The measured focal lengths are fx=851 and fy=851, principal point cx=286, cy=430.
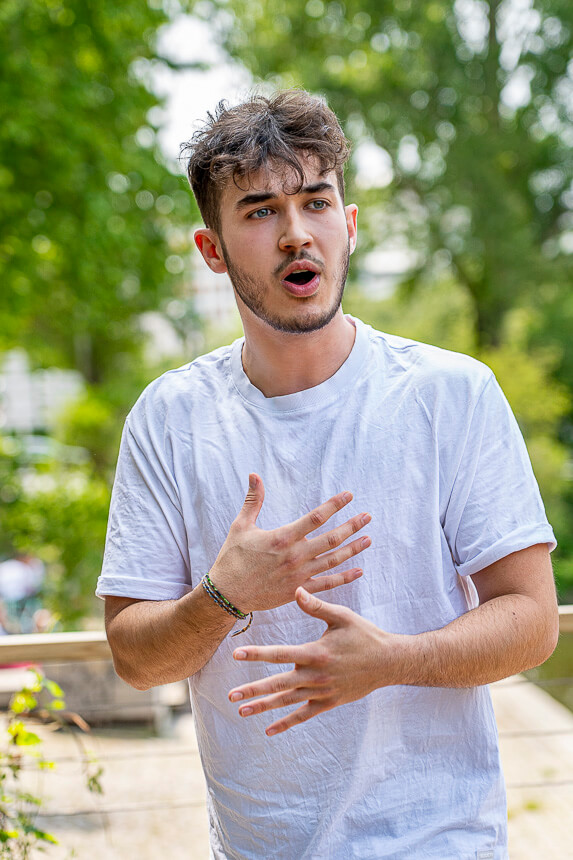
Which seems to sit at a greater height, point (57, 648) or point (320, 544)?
point (320, 544)

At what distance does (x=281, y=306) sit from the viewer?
1357 mm

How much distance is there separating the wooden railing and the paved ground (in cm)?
48

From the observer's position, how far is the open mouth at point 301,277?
1348 mm

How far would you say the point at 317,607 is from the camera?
1081 millimetres

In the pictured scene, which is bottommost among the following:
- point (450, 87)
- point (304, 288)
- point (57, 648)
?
point (57, 648)

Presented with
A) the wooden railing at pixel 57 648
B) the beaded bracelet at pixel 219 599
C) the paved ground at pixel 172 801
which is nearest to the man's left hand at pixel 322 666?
the beaded bracelet at pixel 219 599

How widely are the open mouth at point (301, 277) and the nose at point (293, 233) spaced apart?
0.04 m

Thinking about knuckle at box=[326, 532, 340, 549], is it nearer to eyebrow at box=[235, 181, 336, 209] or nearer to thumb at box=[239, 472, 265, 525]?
thumb at box=[239, 472, 265, 525]

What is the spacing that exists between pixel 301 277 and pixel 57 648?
53.6 inches

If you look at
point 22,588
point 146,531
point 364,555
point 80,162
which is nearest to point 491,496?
point 364,555

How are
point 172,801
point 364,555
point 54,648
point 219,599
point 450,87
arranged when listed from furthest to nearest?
point 450,87 → point 172,801 → point 54,648 → point 364,555 → point 219,599

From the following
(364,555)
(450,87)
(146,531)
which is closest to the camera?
(364,555)

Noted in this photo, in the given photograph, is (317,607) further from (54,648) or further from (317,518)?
(54,648)

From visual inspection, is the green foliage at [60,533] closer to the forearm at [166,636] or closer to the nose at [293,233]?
the forearm at [166,636]
